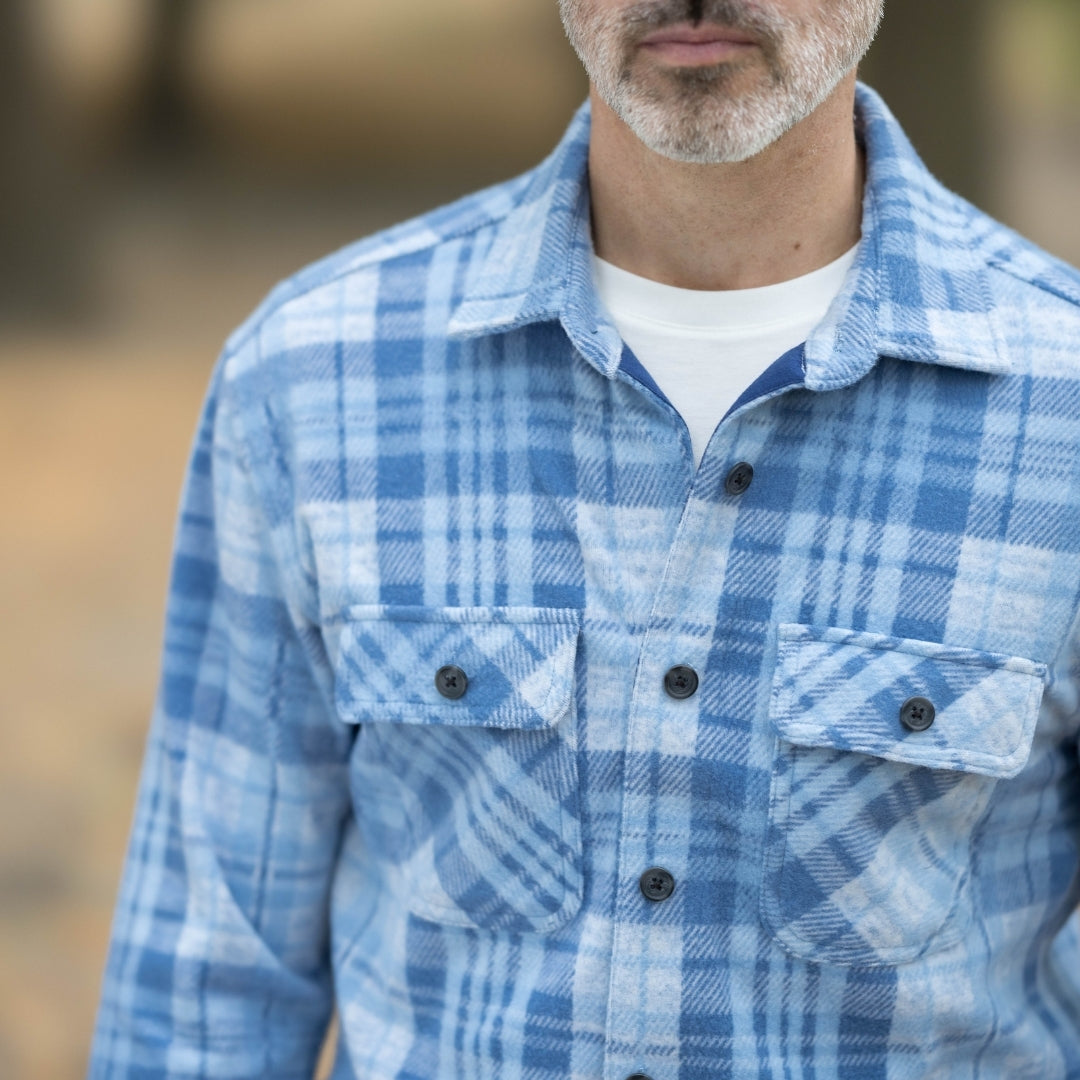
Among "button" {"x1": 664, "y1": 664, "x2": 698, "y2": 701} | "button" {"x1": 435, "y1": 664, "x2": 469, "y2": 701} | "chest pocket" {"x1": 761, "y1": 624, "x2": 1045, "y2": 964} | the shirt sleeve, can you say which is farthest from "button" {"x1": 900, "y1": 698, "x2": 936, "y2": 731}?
the shirt sleeve

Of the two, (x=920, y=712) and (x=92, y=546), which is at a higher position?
(x=920, y=712)

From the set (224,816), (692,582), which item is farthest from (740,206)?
(224,816)

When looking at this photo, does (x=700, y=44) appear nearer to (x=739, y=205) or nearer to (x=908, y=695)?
(x=739, y=205)

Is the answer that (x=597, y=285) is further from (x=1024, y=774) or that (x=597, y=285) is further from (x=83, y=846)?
(x=83, y=846)

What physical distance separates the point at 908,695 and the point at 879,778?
61 mm

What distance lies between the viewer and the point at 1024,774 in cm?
111

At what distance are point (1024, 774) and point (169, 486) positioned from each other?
12.6 ft

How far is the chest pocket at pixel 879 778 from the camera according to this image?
1057 mm

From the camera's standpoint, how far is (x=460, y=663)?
1.12 m

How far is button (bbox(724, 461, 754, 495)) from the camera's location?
1068mm

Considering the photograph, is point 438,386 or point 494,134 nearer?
point 438,386

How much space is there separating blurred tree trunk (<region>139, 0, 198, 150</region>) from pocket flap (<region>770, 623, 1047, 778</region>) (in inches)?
201

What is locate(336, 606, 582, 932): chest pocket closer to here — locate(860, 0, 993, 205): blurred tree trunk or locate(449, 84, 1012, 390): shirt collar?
locate(449, 84, 1012, 390): shirt collar

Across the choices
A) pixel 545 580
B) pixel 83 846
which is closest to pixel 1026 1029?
pixel 545 580
